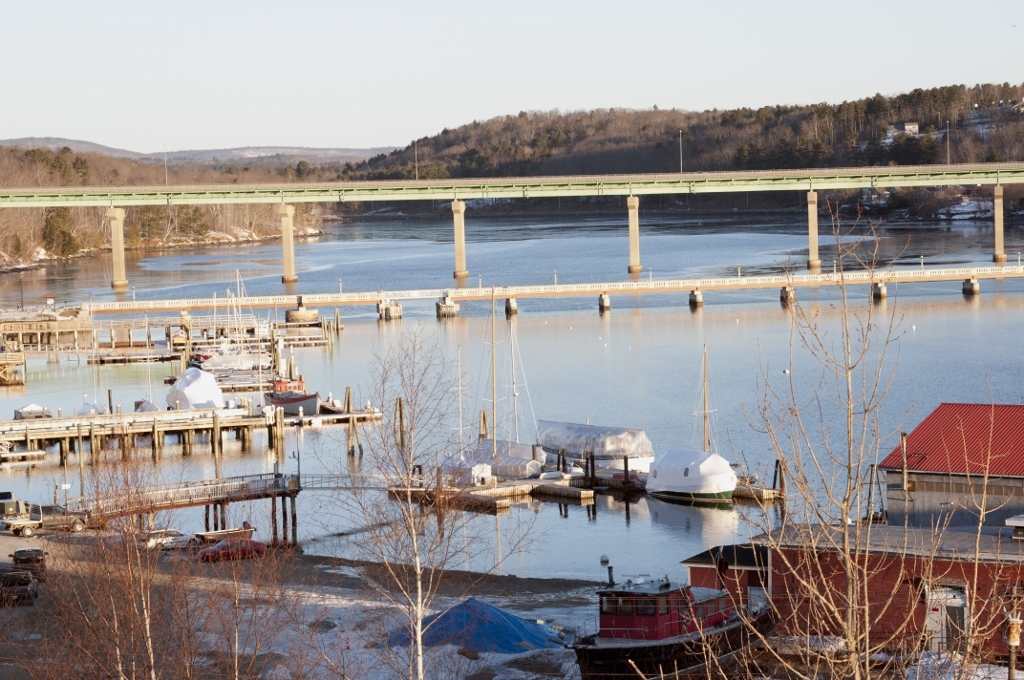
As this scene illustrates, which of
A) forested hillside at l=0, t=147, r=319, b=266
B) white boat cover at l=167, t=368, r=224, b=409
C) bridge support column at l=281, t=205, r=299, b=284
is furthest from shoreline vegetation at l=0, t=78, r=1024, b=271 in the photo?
white boat cover at l=167, t=368, r=224, b=409

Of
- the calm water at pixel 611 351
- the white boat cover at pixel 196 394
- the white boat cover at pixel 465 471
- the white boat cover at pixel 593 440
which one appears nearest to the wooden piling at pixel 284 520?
the calm water at pixel 611 351

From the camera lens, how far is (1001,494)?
669 inches

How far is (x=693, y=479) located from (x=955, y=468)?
11.1m

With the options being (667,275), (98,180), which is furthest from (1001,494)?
(98,180)

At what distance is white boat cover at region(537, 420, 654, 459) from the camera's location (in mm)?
31172

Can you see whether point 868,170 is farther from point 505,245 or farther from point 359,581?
point 359,581

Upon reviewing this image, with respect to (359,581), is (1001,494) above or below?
above

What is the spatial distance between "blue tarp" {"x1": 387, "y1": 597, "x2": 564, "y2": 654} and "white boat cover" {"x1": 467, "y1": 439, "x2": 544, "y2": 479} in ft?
40.8

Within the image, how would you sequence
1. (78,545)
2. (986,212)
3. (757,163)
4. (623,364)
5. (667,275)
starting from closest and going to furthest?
1. (78,545)
2. (623,364)
3. (667,275)
4. (986,212)
5. (757,163)

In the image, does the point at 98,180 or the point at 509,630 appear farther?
the point at 98,180

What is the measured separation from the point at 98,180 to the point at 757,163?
66769 mm

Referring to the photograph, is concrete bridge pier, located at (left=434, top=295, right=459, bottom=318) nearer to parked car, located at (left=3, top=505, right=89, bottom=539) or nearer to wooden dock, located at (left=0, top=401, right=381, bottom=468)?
wooden dock, located at (left=0, top=401, right=381, bottom=468)

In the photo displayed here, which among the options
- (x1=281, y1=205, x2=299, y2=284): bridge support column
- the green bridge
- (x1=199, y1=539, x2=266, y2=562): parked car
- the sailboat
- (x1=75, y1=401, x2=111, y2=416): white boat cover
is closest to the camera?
(x1=199, y1=539, x2=266, y2=562): parked car

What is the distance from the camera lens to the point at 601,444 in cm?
3136
